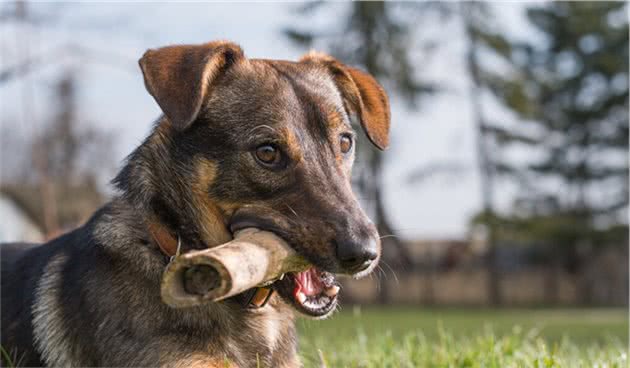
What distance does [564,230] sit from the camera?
1692 inches

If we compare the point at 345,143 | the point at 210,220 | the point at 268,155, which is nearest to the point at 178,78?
the point at 268,155

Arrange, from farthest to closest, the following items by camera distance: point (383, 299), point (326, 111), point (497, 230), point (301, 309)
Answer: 1. point (383, 299)
2. point (497, 230)
3. point (326, 111)
4. point (301, 309)

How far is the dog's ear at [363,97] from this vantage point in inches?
207

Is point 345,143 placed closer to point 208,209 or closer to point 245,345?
point 208,209

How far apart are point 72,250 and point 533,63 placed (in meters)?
43.1

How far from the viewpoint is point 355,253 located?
377 cm

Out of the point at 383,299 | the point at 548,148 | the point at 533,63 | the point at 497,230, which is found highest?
the point at 533,63

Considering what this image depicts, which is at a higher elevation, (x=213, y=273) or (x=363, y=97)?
(x=363, y=97)

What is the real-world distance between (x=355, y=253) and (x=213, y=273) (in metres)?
0.68

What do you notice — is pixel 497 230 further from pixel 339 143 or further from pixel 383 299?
pixel 339 143

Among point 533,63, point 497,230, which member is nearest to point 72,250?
point 497,230

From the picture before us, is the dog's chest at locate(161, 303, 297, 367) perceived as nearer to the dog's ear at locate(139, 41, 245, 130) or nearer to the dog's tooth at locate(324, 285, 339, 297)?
the dog's tooth at locate(324, 285, 339, 297)

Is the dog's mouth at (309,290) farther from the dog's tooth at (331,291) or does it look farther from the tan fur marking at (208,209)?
the tan fur marking at (208,209)

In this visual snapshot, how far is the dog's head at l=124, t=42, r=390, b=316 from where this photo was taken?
154 inches
